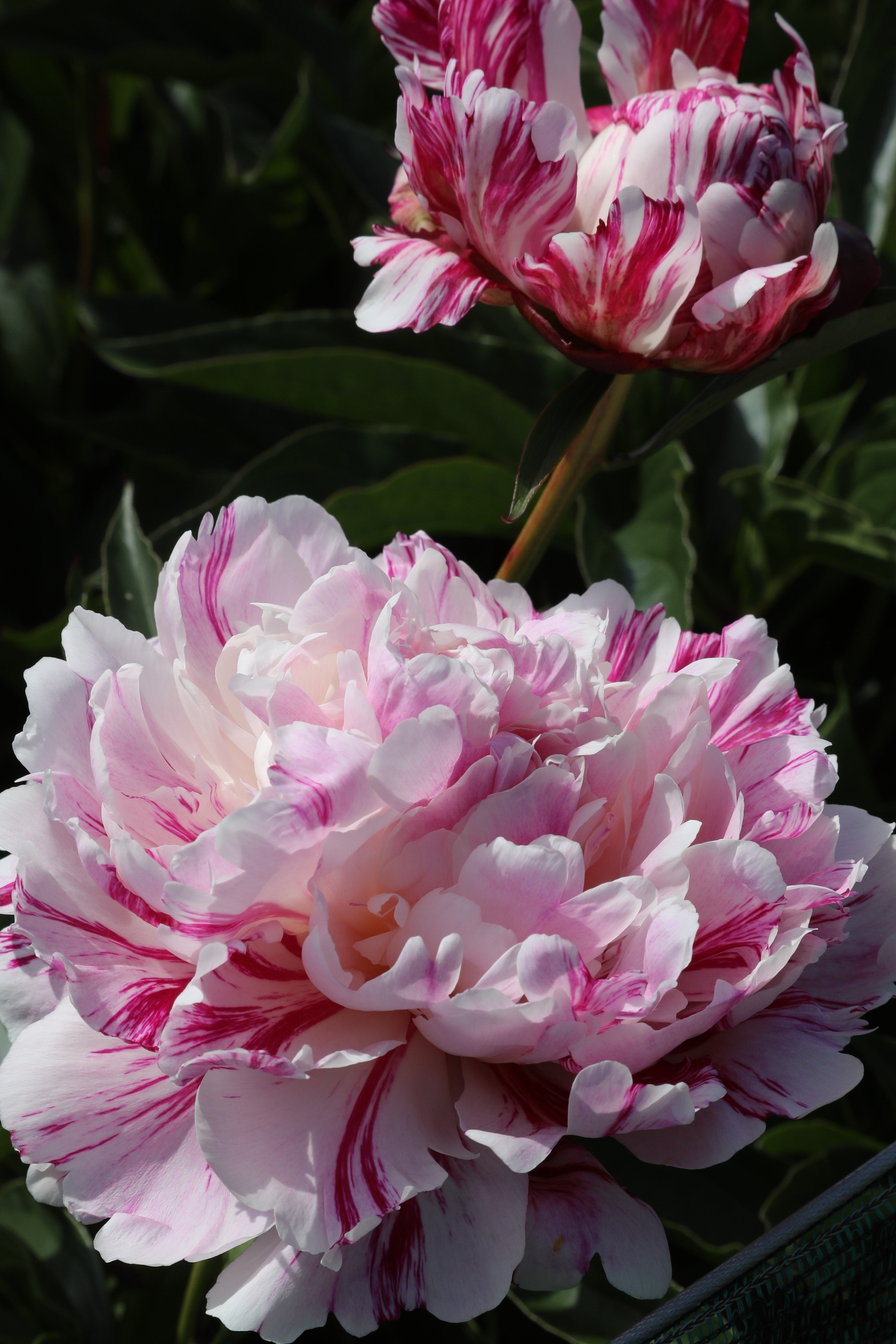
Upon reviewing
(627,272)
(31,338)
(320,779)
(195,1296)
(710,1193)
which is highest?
(627,272)

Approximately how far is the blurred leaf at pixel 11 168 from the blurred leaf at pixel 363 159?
34 centimetres

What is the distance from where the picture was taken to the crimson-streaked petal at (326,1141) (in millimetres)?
274

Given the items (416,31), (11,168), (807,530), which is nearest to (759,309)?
(416,31)

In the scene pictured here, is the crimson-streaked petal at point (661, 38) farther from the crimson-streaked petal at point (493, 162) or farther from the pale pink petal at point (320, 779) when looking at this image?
the pale pink petal at point (320, 779)

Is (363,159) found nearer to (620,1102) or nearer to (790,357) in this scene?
(790,357)

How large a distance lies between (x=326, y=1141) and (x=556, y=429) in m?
0.23

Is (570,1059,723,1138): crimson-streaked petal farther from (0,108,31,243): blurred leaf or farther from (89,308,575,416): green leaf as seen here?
(0,108,31,243): blurred leaf

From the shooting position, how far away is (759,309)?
14.1 inches

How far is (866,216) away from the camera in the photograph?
0.80 m

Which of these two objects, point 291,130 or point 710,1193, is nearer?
point 710,1193

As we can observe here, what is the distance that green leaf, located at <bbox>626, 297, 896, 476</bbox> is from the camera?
0.39 metres

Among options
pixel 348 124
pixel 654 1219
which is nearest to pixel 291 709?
pixel 654 1219

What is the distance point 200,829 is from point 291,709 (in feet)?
0.15

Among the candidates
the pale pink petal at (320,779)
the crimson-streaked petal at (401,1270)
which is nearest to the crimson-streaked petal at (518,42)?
the pale pink petal at (320,779)
